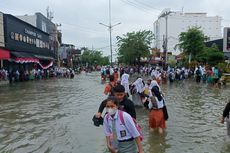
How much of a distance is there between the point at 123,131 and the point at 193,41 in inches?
1627

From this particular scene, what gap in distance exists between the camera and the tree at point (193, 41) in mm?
44344

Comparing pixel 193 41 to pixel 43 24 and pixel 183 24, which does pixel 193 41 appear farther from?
pixel 183 24

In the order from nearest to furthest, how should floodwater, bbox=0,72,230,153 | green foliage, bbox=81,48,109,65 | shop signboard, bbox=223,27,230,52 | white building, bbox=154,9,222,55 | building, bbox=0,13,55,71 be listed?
floodwater, bbox=0,72,230,153 → shop signboard, bbox=223,27,230,52 → building, bbox=0,13,55,71 → white building, bbox=154,9,222,55 → green foliage, bbox=81,48,109,65

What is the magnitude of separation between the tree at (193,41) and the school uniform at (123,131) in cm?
4083

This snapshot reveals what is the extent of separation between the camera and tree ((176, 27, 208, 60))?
4434 cm

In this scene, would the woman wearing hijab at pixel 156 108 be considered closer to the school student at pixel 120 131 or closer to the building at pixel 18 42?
the school student at pixel 120 131

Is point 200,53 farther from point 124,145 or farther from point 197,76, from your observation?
point 124,145

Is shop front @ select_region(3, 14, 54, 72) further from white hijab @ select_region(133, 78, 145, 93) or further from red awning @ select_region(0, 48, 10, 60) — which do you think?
white hijab @ select_region(133, 78, 145, 93)

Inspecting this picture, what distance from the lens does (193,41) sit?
4469cm

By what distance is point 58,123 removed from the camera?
11438 millimetres

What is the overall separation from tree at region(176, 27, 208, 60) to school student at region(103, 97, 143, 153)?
1607 inches

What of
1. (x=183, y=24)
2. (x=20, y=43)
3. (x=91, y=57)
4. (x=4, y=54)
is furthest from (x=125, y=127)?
(x=91, y=57)

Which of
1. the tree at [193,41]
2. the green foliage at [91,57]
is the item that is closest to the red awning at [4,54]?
the tree at [193,41]

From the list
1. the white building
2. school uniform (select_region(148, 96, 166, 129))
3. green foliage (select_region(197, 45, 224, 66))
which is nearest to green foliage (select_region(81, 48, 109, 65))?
the white building
